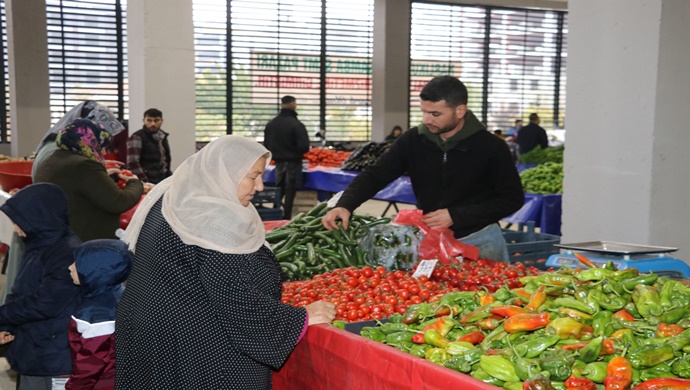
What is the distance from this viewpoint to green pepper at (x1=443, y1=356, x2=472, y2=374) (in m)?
2.36

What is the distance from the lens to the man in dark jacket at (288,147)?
34.3 ft

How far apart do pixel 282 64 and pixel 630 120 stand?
11.8 meters

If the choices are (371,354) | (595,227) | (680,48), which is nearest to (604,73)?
(680,48)

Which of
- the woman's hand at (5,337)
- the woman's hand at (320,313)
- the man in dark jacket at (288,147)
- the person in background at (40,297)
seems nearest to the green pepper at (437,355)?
the woman's hand at (320,313)

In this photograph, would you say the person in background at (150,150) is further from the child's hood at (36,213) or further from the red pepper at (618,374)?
the red pepper at (618,374)

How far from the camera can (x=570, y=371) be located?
87.0 inches

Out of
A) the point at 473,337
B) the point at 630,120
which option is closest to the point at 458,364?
the point at 473,337

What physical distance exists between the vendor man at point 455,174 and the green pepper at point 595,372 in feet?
6.35

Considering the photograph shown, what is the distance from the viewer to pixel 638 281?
2734 mm

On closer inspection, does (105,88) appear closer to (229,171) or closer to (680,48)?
(680,48)

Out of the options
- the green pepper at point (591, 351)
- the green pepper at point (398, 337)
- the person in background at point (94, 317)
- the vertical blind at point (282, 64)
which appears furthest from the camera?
the vertical blind at point (282, 64)

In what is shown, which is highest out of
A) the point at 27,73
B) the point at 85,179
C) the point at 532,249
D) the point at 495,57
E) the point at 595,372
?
the point at 495,57

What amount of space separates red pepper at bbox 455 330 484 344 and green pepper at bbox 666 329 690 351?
58 centimetres

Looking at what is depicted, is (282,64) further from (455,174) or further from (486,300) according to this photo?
(486,300)
